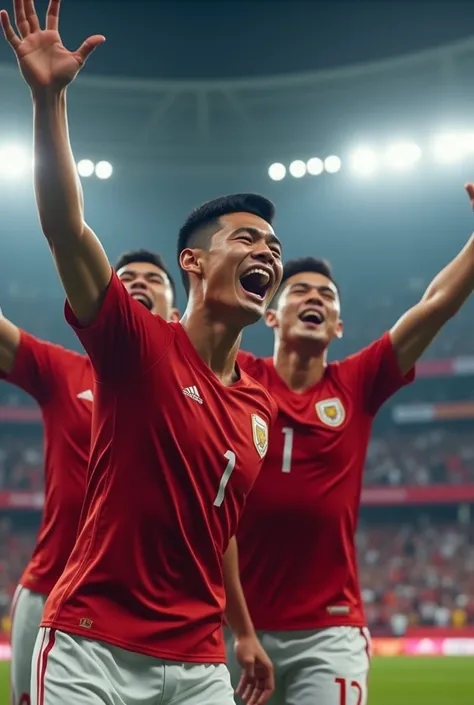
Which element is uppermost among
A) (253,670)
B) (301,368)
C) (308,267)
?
(308,267)

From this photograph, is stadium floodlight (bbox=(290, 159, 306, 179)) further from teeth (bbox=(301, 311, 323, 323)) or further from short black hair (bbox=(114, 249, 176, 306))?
teeth (bbox=(301, 311, 323, 323))

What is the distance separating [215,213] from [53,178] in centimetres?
101

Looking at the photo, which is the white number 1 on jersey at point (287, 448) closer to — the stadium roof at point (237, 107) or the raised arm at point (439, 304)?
the raised arm at point (439, 304)

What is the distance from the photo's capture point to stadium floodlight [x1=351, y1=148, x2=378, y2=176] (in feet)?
91.6

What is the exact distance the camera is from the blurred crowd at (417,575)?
23.2m

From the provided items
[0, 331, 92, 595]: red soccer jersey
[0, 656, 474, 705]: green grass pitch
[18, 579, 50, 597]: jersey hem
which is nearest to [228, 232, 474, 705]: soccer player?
[0, 331, 92, 595]: red soccer jersey

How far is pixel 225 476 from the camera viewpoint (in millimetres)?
2867

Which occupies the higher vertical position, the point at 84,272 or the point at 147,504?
the point at 84,272

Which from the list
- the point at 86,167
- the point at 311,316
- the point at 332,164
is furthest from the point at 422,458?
the point at 311,316

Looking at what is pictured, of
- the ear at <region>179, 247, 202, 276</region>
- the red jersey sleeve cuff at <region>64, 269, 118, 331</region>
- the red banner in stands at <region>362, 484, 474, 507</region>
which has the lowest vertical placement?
the red jersey sleeve cuff at <region>64, 269, 118, 331</region>

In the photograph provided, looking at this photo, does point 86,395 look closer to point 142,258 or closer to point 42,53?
point 142,258

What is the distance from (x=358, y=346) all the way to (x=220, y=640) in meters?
29.7

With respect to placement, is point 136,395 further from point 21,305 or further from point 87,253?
point 21,305

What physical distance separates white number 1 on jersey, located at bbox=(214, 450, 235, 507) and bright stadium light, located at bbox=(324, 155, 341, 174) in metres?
26.6
